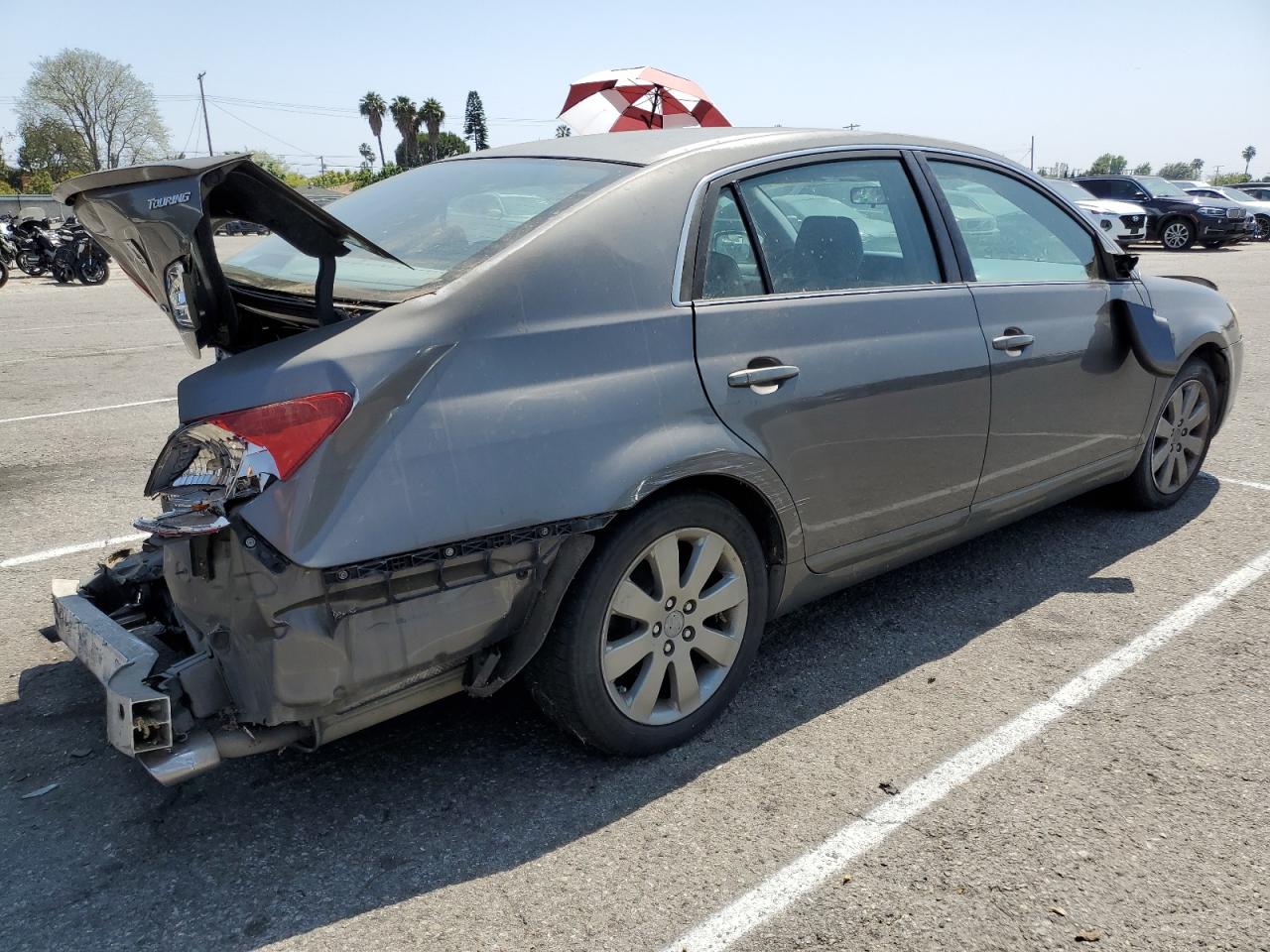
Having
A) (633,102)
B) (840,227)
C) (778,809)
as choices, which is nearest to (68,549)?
(778,809)

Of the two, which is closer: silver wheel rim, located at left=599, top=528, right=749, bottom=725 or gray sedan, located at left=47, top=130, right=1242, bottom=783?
gray sedan, located at left=47, top=130, right=1242, bottom=783

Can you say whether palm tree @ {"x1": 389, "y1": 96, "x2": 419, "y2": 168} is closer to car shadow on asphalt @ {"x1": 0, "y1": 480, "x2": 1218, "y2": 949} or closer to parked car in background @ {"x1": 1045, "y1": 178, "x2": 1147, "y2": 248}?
parked car in background @ {"x1": 1045, "y1": 178, "x2": 1147, "y2": 248}

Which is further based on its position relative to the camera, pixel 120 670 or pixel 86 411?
pixel 86 411

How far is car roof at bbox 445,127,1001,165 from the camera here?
319cm

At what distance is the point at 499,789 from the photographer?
287 cm

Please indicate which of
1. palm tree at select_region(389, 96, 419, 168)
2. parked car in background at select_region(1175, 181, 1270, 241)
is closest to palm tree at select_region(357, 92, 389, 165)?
palm tree at select_region(389, 96, 419, 168)

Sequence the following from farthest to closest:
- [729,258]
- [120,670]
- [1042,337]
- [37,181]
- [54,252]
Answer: [37,181]
[54,252]
[1042,337]
[729,258]
[120,670]

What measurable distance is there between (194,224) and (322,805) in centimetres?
152

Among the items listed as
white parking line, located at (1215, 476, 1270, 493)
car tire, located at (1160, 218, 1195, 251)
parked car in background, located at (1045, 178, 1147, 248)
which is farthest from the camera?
car tire, located at (1160, 218, 1195, 251)

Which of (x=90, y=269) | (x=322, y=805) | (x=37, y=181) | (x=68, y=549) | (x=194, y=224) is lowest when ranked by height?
(x=322, y=805)

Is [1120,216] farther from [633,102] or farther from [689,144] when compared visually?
[689,144]

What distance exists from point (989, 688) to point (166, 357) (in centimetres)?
863

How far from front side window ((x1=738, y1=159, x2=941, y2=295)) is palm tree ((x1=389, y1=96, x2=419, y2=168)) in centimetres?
9147

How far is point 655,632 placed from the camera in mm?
2902
